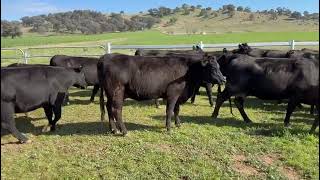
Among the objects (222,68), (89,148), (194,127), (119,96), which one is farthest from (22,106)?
(222,68)

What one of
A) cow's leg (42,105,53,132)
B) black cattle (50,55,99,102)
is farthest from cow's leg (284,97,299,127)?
black cattle (50,55,99,102)

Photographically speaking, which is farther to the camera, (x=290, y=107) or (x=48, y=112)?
(x=290, y=107)

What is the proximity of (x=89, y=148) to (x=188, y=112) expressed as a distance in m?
3.75

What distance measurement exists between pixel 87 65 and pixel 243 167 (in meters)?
7.01

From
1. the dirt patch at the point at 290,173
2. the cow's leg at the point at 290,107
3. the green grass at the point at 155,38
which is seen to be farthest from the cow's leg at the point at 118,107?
the green grass at the point at 155,38

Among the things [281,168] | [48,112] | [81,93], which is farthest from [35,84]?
[81,93]

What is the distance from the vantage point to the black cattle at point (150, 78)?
8.05 m

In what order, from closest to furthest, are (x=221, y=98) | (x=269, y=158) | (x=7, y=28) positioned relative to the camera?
(x=7, y=28) → (x=269, y=158) → (x=221, y=98)

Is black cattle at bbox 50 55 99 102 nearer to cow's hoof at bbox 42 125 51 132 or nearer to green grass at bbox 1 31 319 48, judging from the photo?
cow's hoof at bbox 42 125 51 132

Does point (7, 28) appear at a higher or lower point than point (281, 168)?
higher

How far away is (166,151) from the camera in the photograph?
7.10 metres

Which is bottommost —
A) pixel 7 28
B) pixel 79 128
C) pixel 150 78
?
pixel 79 128

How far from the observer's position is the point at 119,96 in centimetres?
806

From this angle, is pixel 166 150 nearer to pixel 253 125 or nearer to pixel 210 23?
pixel 253 125
